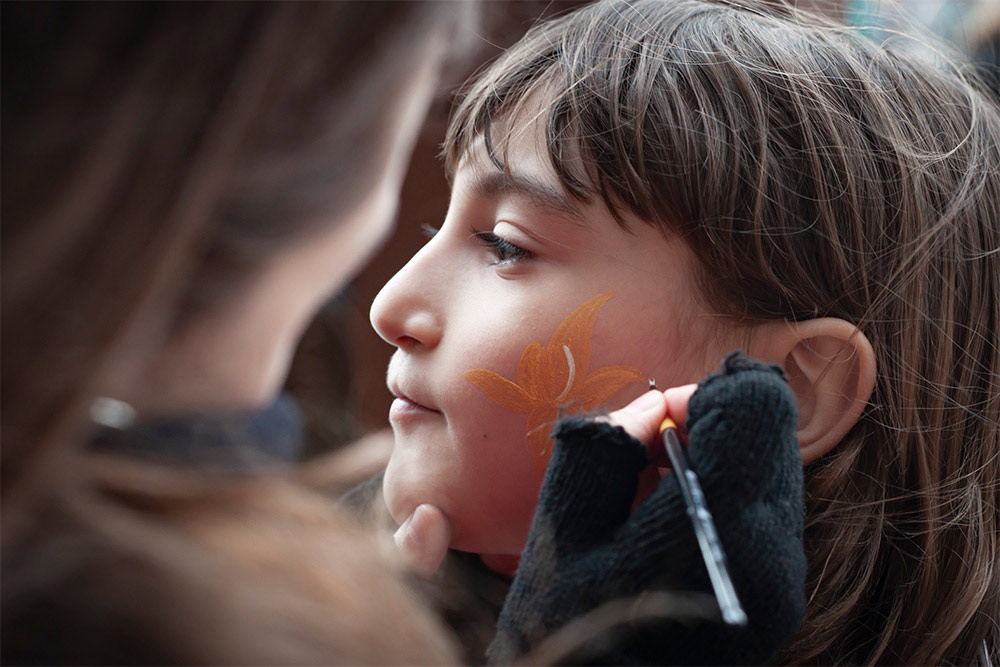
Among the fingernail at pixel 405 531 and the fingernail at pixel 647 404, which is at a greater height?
the fingernail at pixel 647 404

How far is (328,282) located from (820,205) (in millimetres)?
639

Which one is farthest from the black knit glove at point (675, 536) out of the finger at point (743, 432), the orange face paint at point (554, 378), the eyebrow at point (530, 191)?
the eyebrow at point (530, 191)

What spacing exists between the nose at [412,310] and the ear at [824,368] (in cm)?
39

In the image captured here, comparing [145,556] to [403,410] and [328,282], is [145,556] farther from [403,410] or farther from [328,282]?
[403,410]

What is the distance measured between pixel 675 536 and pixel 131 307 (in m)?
0.48

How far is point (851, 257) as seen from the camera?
41.0 inches

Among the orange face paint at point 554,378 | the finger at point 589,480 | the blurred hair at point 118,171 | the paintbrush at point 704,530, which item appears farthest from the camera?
the orange face paint at point 554,378

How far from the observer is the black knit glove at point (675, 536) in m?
0.75

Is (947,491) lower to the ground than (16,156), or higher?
lower

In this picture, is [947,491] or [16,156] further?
[947,491]

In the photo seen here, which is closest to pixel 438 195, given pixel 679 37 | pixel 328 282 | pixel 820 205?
pixel 679 37

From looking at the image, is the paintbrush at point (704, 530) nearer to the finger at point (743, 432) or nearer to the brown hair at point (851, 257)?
the finger at point (743, 432)

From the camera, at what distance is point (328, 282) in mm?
665

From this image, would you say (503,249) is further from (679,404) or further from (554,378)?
(679,404)
